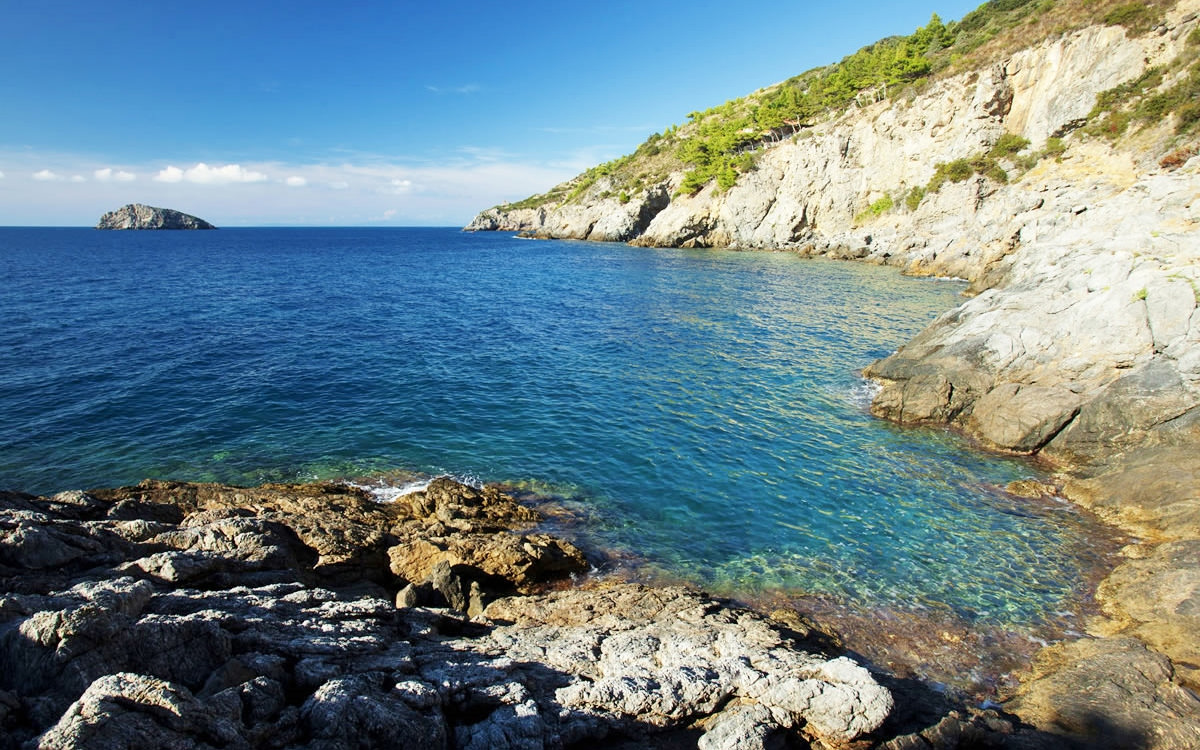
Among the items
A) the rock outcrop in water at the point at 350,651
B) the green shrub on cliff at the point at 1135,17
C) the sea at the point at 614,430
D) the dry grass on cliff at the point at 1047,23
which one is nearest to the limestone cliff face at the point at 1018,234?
the green shrub on cliff at the point at 1135,17

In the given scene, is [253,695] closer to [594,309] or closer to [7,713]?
[7,713]

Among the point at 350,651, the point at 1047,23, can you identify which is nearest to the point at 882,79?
the point at 1047,23

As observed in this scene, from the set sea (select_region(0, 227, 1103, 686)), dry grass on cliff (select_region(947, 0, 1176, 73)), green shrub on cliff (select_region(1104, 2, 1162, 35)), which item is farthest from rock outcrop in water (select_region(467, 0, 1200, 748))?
sea (select_region(0, 227, 1103, 686))

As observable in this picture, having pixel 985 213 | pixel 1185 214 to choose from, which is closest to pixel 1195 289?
pixel 1185 214

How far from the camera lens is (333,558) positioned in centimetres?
1383

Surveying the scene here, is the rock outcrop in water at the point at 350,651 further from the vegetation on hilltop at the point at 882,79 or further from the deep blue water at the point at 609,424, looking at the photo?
the vegetation on hilltop at the point at 882,79

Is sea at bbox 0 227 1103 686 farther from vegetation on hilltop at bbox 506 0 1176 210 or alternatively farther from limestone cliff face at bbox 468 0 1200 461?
vegetation on hilltop at bbox 506 0 1176 210

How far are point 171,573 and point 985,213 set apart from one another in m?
79.3

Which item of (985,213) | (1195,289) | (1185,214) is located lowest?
(1195,289)

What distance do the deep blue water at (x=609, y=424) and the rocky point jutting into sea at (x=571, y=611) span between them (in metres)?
2.32

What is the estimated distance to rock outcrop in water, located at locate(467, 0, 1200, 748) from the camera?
1180 centimetres

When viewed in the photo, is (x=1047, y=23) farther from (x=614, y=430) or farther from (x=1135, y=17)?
(x=614, y=430)

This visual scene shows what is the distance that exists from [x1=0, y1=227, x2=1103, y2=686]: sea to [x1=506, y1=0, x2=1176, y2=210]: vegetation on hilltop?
43222 millimetres

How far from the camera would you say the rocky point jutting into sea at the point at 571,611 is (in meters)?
7.40
